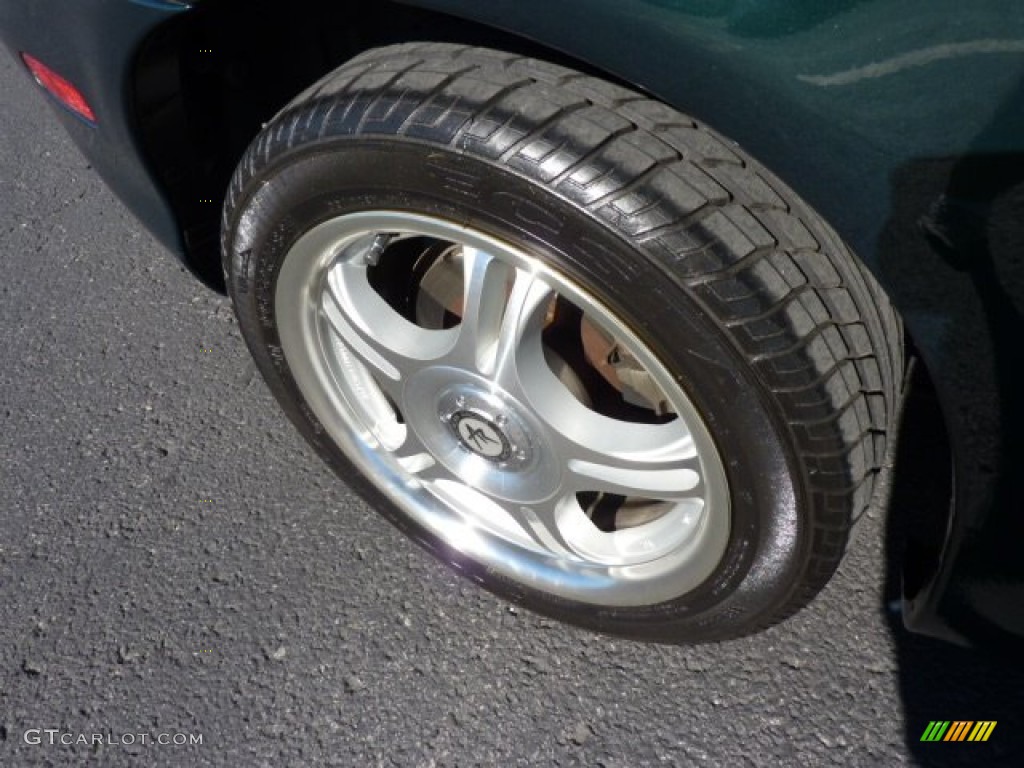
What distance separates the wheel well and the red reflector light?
129 millimetres

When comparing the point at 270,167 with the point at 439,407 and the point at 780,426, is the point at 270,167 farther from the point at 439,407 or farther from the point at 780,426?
the point at 780,426

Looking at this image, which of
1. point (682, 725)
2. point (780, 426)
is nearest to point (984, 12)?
point (780, 426)

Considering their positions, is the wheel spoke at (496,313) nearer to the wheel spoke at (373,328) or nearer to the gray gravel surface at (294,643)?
the wheel spoke at (373,328)

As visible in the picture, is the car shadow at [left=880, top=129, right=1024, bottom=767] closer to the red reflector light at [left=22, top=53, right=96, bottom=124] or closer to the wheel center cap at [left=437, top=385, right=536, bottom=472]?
the wheel center cap at [left=437, top=385, right=536, bottom=472]

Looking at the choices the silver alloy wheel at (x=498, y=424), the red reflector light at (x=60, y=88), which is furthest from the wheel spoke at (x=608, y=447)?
the red reflector light at (x=60, y=88)

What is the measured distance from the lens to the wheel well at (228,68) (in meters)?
1.58

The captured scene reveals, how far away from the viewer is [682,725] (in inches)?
68.4

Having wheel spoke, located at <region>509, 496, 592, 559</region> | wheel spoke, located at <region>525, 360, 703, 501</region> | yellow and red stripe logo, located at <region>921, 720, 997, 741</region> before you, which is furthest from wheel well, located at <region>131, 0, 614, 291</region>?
yellow and red stripe logo, located at <region>921, 720, 997, 741</region>

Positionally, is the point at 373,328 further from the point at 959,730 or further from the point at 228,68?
the point at 959,730

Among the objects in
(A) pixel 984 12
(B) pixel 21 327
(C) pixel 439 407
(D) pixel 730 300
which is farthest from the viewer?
(B) pixel 21 327

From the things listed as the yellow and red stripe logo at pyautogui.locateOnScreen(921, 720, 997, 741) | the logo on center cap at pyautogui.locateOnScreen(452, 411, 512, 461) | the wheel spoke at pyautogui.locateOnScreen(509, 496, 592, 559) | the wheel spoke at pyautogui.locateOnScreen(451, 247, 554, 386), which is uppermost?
the wheel spoke at pyautogui.locateOnScreen(451, 247, 554, 386)

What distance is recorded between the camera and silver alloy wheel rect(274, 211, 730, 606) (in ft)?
4.66

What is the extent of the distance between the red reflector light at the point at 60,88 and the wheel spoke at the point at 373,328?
52 centimetres

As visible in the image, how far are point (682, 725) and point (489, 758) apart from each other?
34 cm
